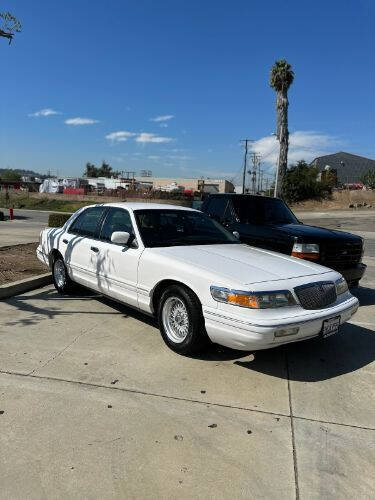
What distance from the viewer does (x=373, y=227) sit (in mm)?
27562

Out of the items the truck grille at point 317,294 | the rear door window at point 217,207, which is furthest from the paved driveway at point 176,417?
the rear door window at point 217,207

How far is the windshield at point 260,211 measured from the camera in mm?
7871

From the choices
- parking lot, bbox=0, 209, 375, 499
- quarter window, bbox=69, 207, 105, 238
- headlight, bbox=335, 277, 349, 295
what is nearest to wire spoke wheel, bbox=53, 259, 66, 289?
quarter window, bbox=69, 207, 105, 238

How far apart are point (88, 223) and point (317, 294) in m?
3.35

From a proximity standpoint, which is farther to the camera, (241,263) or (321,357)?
(321,357)

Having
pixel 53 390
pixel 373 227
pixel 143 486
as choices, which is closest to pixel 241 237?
pixel 53 390

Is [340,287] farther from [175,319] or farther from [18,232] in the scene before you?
[18,232]

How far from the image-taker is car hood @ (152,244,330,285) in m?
4.39

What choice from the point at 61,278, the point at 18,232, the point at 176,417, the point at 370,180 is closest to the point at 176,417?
the point at 176,417

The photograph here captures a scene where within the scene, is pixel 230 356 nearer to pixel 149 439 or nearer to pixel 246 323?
pixel 246 323

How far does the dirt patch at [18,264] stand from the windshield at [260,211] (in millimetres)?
3695

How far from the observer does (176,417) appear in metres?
3.54

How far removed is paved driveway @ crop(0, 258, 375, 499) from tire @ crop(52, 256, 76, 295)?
1348 millimetres

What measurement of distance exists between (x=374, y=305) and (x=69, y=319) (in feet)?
15.2
